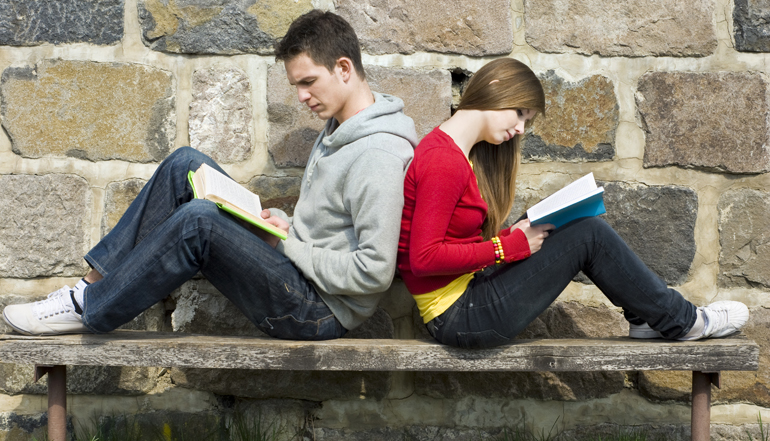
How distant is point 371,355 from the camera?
1927mm

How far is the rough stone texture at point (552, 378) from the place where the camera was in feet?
7.75

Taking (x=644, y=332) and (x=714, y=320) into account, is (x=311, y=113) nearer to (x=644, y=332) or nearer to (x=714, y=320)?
(x=644, y=332)

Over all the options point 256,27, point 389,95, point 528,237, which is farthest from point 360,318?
point 256,27

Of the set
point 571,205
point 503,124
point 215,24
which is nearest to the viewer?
point 571,205

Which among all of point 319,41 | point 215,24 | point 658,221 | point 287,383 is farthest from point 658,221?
point 215,24

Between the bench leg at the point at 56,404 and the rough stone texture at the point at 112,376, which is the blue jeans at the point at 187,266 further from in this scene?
the rough stone texture at the point at 112,376

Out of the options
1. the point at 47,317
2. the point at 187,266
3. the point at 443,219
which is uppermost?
the point at 443,219

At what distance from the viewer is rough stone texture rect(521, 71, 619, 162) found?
235cm

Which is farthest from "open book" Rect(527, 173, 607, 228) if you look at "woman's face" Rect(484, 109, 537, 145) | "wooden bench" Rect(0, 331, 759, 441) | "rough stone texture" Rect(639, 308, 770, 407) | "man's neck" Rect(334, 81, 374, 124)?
"rough stone texture" Rect(639, 308, 770, 407)

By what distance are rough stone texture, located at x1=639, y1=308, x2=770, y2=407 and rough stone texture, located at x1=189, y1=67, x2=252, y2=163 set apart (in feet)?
5.40

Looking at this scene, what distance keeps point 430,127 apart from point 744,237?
3.81 ft

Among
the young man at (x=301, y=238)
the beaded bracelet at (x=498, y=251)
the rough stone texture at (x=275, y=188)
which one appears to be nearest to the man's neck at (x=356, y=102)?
the young man at (x=301, y=238)

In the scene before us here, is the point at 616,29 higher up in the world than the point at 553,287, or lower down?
higher up

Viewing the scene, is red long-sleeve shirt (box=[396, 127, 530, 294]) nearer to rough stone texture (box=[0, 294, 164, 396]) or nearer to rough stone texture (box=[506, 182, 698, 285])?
rough stone texture (box=[506, 182, 698, 285])
